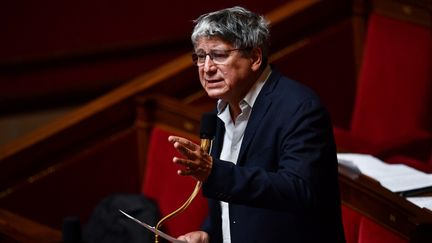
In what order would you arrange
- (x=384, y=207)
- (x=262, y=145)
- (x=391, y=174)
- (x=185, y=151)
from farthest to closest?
(x=391, y=174), (x=384, y=207), (x=262, y=145), (x=185, y=151)

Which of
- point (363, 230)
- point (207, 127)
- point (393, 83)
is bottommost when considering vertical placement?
point (363, 230)

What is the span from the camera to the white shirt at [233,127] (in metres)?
0.90

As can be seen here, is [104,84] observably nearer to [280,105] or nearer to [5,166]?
[5,166]

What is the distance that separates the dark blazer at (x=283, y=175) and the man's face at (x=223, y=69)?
0.03 meters

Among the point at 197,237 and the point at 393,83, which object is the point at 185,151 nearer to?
the point at 197,237

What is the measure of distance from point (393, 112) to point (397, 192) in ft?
1.57

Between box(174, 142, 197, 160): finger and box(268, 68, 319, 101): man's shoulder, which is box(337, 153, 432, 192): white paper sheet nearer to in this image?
box(268, 68, 319, 101): man's shoulder

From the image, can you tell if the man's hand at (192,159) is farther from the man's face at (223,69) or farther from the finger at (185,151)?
the man's face at (223,69)

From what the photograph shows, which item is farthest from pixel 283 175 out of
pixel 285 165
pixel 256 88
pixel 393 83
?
pixel 393 83

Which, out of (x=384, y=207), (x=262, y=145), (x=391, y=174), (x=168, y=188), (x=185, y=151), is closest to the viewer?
(x=185, y=151)

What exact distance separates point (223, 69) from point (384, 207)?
27 cm

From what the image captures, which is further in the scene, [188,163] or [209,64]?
[209,64]

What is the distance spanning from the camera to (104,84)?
2.07 metres

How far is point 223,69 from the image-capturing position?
2.87 feet
